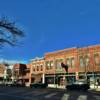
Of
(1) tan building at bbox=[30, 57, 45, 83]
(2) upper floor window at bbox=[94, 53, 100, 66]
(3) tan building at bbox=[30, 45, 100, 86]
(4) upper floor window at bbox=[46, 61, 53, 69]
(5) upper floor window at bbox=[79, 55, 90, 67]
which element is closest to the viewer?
(2) upper floor window at bbox=[94, 53, 100, 66]

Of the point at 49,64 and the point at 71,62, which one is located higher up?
the point at 49,64

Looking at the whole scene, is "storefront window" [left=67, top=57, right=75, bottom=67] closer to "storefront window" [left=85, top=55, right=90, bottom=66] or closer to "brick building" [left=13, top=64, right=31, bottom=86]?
"storefront window" [left=85, top=55, right=90, bottom=66]

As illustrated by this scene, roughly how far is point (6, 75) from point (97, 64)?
186 feet

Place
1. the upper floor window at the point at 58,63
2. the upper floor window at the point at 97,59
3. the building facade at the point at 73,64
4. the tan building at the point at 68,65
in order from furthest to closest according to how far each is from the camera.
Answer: the upper floor window at the point at 58,63 < the tan building at the point at 68,65 < the building facade at the point at 73,64 < the upper floor window at the point at 97,59

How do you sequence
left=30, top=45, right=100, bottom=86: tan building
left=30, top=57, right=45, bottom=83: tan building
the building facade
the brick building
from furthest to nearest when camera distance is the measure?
the brick building → left=30, top=57, right=45, bottom=83: tan building → left=30, top=45, right=100, bottom=86: tan building → the building facade

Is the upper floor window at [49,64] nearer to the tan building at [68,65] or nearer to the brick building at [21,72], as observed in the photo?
the tan building at [68,65]

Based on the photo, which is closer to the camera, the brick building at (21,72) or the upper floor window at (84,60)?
the upper floor window at (84,60)

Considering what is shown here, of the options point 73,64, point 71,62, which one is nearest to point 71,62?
point 71,62

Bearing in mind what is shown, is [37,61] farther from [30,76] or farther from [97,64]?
[97,64]

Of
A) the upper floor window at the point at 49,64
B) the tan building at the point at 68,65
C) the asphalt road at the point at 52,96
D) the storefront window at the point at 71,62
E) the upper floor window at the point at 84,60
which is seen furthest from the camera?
the upper floor window at the point at 49,64

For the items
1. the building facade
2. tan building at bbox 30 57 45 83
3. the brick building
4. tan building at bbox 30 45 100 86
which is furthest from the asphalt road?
the brick building

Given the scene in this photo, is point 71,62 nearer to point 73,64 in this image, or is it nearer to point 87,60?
point 73,64

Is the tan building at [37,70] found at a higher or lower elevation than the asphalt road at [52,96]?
higher

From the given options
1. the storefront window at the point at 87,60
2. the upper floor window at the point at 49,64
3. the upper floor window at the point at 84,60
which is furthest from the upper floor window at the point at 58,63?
the storefront window at the point at 87,60
